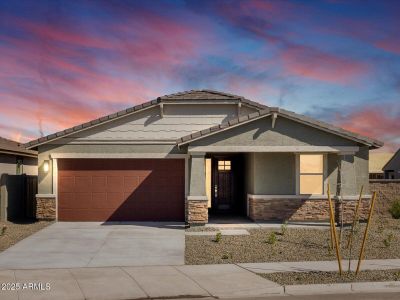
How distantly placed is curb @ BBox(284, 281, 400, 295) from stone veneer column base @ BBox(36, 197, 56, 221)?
13.1 m

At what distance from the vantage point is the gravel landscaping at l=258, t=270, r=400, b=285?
1071 centimetres

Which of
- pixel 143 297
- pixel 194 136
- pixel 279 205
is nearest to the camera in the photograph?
pixel 143 297

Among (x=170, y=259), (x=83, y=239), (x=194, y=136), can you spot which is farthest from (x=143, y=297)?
(x=194, y=136)

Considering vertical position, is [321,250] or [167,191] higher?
[167,191]

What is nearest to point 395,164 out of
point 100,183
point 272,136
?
point 272,136

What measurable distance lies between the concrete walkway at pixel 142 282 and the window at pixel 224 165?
12.4m

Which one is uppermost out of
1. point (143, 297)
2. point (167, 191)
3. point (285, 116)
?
point (285, 116)

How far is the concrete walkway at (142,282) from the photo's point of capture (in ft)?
31.5

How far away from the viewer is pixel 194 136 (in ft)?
61.8

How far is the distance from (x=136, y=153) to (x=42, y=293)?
38.3 ft

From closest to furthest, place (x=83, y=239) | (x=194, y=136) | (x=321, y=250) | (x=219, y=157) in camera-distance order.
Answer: (x=321, y=250)
(x=83, y=239)
(x=194, y=136)
(x=219, y=157)

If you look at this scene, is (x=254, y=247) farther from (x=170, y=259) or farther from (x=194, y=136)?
(x=194, y=136)

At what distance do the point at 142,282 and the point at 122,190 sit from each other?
1068 cm

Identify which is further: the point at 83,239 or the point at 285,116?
the point at 285,116
